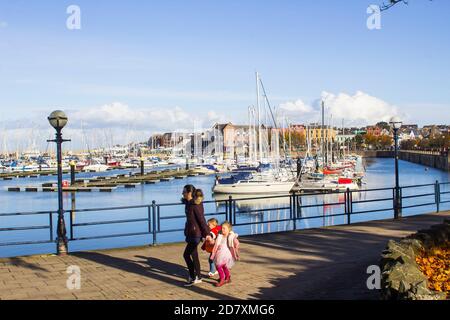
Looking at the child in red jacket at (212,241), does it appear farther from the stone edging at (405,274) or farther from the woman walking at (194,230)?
the stone edging at (405,274)

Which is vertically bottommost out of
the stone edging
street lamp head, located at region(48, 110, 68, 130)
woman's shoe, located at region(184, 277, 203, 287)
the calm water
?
the calm water

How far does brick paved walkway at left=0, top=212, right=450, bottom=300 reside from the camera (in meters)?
9.60

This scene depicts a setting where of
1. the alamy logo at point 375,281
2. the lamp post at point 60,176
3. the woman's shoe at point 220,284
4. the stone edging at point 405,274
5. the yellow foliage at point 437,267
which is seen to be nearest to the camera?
the stone edging at point 405,274

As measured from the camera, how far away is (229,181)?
67500 mm

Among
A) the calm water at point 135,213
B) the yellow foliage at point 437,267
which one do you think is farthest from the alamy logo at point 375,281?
the calm water at point 135,213

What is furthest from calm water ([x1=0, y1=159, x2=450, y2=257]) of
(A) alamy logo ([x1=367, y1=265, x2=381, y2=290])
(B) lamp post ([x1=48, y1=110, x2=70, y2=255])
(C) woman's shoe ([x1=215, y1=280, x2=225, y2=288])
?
(A) alamy logo ([x1=367, y1=265, x2=381, y2=290])

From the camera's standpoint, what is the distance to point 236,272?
11.3 metres

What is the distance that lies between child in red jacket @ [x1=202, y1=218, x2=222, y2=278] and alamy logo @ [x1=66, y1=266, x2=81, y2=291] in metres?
2.44

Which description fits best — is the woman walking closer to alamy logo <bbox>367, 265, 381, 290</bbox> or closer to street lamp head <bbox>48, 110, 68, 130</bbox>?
alamy logo <bbox>367, 265, 381, 290</bbox>

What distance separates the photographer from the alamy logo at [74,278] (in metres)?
10.1

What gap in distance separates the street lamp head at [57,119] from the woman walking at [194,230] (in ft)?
18.5

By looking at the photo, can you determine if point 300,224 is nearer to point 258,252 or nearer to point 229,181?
point 258,252

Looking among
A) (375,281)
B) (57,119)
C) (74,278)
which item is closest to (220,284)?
(375,281)
